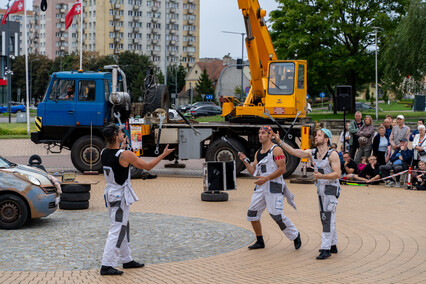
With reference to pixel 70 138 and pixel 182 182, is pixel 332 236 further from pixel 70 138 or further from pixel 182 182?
pixel 70 138

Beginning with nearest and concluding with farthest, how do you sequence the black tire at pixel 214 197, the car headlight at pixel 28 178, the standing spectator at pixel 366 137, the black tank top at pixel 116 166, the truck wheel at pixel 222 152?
the black tank top at pixel 116 166
the car headlight at pixel 28 178
the black tire at pixel 214 197
the standing spectator at pixel 366 137
the truck wheel at pixel 222 152

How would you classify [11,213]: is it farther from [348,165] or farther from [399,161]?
[399,161]

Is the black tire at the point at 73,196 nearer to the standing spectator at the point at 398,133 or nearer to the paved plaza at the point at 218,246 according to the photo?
the paved plaza at the point at 218,246

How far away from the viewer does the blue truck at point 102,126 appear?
67.6 feet

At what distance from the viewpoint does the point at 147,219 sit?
12.5 m

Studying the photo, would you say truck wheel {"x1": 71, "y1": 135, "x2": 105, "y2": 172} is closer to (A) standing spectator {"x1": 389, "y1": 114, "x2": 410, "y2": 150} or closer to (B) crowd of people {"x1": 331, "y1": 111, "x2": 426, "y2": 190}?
(B) crowd of people {"x1": 331, "y1": 111, "x2": 426, "y2": 190}

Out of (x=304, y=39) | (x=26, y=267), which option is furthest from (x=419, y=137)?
(x=304, y=39)

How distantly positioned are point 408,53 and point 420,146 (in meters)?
29.5

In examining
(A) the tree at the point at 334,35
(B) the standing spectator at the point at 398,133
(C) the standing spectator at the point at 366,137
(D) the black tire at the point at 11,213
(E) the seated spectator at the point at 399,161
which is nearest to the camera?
(D) the black tire at the point at 11,213

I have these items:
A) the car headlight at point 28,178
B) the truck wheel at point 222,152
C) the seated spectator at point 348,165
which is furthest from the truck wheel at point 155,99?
the car headlight at point 28,178

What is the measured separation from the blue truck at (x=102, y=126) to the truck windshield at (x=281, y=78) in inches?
45.6

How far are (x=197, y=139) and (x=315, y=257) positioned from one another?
11853mm

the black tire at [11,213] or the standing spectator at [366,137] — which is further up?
the standing spectator at [366,137]

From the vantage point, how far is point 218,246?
10016 mm
